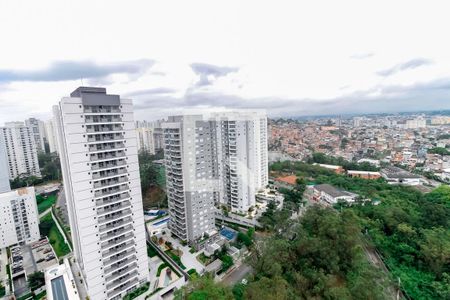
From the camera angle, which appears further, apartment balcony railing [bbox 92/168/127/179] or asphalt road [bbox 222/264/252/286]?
asphalt road [bbox 222/264/252/286]

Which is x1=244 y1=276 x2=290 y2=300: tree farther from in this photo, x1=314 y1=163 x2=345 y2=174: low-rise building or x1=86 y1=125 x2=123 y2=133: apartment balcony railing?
x1=314 y1=163 x2=345 y2=174: low-rise building

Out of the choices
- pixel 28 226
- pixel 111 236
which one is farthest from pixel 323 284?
pixel 28 226

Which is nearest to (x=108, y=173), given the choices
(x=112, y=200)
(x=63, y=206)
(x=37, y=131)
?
(x=112, y=200)

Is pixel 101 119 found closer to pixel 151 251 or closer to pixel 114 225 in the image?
pixel 114 225

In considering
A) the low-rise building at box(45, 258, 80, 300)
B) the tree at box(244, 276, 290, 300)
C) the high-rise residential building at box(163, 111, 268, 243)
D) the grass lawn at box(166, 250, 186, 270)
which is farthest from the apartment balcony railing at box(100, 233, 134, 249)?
the tree at box(244, 276, 290, 300)

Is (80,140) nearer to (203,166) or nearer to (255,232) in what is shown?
(203,166)

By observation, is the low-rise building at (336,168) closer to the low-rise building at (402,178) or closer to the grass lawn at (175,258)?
the low-rise building at (402,178)
